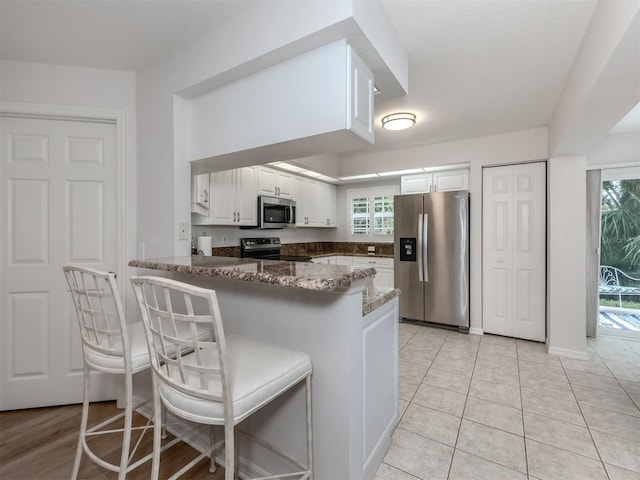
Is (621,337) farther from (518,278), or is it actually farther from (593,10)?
(593,10)

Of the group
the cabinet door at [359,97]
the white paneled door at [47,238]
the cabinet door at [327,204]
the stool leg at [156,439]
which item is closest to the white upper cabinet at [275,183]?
the cabinet door at [327,204]

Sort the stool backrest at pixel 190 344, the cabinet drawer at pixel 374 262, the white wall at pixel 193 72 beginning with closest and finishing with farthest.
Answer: the stool backrest at pixel 190 344
the white wall at pixel 193 72
the cabinet drawer at pixel 374 262

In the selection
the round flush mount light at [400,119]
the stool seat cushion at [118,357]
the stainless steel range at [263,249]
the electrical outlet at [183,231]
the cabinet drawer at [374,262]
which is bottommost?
the stool seat cushion at [118,357]

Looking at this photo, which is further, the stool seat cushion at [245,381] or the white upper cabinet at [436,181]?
the white upper cabinet at [436,181]

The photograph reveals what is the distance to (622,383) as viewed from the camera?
2.52 metres

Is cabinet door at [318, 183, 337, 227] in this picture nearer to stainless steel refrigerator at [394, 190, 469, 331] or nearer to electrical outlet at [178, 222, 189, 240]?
stainless steel refrigerator at [394, 190, 469, 331]

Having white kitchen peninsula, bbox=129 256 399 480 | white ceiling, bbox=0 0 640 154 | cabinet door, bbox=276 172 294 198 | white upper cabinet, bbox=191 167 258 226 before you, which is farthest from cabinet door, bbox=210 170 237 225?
white kitchen peninsula, bbox=129 256 399 480

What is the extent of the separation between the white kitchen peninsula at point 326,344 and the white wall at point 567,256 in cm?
250

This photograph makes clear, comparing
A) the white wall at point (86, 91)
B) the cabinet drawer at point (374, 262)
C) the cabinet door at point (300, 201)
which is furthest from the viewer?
the cabinet drawer at point (374, 262)

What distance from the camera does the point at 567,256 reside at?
3.08 meters

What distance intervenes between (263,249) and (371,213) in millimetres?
2138

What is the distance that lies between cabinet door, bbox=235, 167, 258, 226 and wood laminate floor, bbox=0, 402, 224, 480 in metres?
2.09

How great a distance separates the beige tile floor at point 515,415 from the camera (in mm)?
1625

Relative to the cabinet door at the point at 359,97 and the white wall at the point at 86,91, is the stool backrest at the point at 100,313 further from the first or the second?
the cabinet door at the point at 359,97
